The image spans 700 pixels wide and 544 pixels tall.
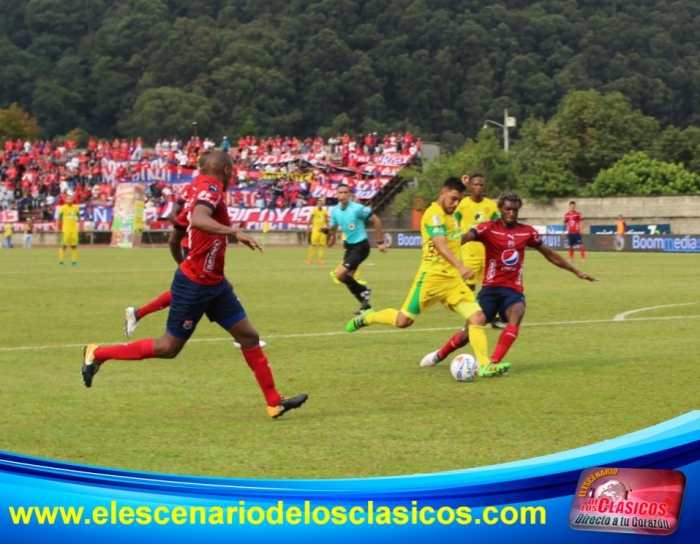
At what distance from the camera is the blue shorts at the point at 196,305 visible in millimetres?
7949

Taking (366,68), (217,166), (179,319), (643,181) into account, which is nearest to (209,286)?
(179,319)

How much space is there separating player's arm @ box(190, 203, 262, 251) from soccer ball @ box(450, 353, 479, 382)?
3.13 meters

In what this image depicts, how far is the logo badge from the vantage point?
98.9 inches

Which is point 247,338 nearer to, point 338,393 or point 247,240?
point 247,240

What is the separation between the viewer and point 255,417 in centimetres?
838

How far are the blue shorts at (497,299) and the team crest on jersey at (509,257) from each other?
0.23 metres

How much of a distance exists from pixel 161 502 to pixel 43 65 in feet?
484

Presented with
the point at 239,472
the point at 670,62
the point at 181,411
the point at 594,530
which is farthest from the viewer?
the point at 670,62

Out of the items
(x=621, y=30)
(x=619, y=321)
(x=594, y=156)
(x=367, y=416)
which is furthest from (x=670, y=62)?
(x=367, y=416)

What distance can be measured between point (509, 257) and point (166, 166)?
5925 cm

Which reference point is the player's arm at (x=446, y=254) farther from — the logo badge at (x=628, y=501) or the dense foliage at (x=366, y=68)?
the dense foliage at (x=366, y=68)

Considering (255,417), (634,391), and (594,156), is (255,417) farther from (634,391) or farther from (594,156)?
(594,156)

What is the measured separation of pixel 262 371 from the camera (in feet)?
26.8

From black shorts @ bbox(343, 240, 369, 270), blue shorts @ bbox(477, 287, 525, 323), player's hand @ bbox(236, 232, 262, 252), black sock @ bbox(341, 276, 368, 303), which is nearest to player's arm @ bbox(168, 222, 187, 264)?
player's hand @ bbox(236, 232, 262, 252)
